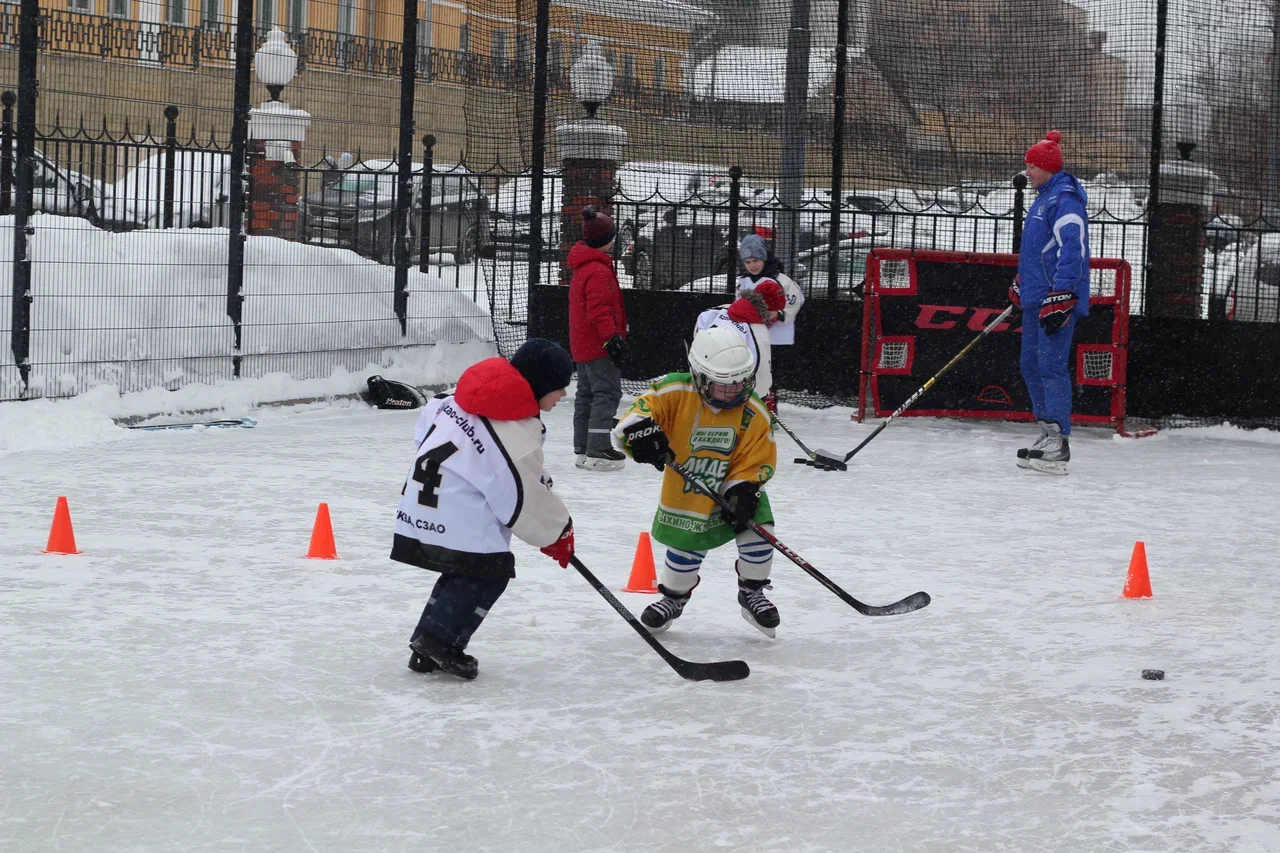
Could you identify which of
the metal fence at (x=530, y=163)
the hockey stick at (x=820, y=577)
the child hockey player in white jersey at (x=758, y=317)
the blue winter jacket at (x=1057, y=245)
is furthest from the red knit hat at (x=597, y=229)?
the hockey stick at (x=820, y=577)

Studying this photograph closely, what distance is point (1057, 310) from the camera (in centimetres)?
973

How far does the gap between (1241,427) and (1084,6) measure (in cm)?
346

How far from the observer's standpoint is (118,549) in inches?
266

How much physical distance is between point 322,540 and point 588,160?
7479mm

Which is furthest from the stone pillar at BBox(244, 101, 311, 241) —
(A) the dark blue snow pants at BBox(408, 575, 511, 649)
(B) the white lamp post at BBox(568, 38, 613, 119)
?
(A) the dark blue snow pants at BBox(408, 575, 511, 649)

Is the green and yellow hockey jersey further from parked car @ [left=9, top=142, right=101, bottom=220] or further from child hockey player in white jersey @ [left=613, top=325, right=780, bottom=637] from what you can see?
parked car @ [left=9, top=142, right=101, bottom=220]

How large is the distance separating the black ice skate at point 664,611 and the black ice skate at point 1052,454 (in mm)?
4624

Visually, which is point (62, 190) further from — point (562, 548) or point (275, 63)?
point (562, 548)

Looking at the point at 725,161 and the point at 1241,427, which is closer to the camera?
the point at 1241,427

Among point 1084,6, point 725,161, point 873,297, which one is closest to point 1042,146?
point 873,297

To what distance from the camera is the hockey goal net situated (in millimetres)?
11961

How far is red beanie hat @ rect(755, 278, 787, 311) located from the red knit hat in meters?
0.93

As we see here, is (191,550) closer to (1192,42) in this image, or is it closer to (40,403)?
(40,403)

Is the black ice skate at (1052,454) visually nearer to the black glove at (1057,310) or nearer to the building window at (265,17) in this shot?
the black glove at (1057,310)
